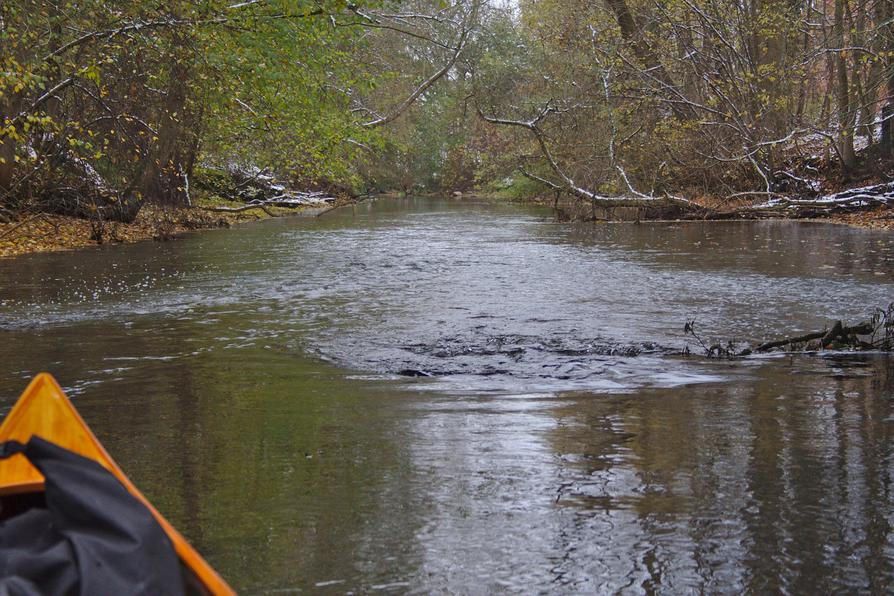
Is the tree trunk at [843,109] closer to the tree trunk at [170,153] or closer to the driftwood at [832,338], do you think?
the driftwood at [832,338]

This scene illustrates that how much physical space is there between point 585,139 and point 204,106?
14.5m

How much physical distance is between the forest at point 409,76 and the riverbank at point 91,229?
1.37ft

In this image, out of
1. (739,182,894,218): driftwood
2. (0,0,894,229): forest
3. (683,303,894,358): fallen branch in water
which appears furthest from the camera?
(739,182,894,218): driftwood

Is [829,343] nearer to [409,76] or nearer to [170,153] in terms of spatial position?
[170,153]

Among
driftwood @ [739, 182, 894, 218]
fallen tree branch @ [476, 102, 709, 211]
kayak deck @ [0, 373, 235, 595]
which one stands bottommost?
kayak deck @ [0, 373, 235, 595]

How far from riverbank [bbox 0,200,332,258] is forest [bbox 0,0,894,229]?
42 cm

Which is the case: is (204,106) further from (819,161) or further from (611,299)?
(819,161)

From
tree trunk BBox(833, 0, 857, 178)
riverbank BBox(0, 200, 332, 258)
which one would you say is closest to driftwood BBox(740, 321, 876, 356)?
tree trunk BBox(833, 0, 857, 178)

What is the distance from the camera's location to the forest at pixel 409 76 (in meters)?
16.0

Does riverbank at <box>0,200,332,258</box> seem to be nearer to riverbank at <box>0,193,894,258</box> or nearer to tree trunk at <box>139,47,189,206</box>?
riverbank at <box>0,193,894,258</box>

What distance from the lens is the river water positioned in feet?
15.1

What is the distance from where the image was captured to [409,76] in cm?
2861

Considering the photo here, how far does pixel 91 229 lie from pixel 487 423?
1927cm

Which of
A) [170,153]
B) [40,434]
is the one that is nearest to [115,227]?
[170,153]
